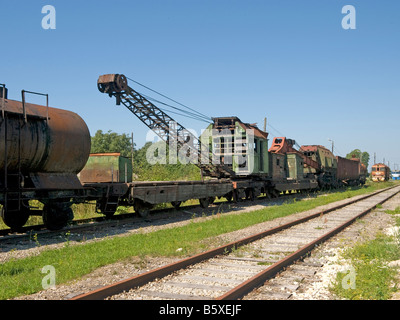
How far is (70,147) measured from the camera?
10344 millimetres

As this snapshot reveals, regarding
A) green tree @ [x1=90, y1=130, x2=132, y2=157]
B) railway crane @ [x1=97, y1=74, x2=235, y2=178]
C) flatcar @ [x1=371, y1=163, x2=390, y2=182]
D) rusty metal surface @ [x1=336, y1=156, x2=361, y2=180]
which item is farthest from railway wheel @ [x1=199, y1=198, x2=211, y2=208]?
flatcar @ [x1=371, y1=163, x2=390, y2=182]

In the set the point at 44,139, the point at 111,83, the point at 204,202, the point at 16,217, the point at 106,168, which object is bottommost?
the point at 204,202

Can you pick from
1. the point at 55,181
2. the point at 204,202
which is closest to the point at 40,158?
the point at 55,181

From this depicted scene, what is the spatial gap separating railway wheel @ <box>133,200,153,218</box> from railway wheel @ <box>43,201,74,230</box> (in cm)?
300

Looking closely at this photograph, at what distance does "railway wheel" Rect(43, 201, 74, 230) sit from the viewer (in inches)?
401

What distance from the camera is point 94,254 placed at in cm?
753

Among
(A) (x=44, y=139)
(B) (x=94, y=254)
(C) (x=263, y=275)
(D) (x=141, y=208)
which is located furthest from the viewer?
(D) (x=141, y=208)

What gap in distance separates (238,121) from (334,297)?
1484 cm

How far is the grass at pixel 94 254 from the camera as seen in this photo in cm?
575

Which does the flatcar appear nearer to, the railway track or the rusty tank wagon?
the railway track

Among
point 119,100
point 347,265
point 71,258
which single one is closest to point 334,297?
point 347,265

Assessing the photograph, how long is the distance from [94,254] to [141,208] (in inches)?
224

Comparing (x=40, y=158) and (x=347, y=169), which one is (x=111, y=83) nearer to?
(x=40, y=158)

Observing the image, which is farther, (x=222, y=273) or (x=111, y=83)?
(x=111, y=83)
